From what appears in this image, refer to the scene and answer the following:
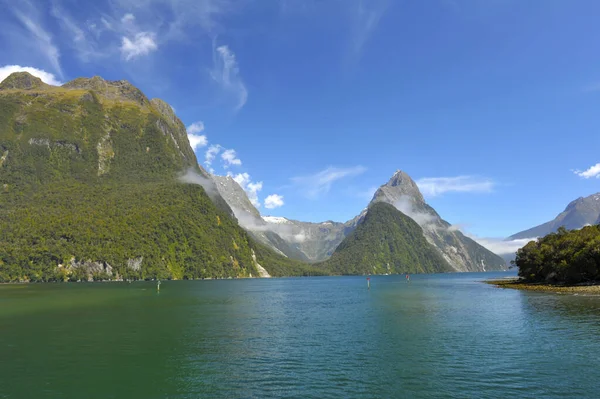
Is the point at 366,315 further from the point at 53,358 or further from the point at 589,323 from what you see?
the point at 53,358

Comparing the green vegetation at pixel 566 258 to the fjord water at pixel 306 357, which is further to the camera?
the green vegetation at pixel 566 258

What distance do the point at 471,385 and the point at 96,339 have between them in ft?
155

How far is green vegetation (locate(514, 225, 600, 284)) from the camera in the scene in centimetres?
13050

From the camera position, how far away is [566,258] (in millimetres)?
144250

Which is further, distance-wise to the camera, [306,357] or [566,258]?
[566,258]

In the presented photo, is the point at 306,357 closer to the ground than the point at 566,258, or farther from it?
closer to the ground

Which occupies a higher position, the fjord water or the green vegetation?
the green vegetation

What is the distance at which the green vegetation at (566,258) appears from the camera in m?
130

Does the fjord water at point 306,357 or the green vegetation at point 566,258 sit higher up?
the green vegetation at point 566,258

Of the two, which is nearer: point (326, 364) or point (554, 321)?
point (326, 364)

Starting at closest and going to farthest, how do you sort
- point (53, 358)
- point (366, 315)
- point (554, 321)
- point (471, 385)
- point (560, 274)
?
point (471, 385) < point (53, 358) < point (554, 321) < point (366, 315) < point (560, 274)

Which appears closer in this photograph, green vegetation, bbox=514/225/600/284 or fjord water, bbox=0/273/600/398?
fjord water, bbox=0/273/600/398

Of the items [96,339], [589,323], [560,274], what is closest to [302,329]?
[96,339]

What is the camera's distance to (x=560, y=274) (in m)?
146
